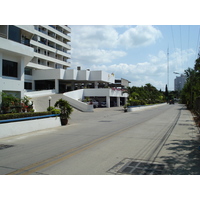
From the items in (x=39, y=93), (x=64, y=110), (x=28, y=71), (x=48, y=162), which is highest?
(x=28, y=71)

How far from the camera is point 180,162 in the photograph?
252 inches

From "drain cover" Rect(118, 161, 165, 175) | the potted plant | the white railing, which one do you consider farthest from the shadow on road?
the white railing

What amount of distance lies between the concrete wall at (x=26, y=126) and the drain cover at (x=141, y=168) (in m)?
8.02

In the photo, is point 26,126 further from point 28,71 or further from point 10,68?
point 28,71

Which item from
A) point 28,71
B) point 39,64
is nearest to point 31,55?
point 28,71

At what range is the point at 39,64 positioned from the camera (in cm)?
5009

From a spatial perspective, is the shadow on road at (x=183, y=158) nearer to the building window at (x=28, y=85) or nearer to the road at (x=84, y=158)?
the road at (x=84, y=158)

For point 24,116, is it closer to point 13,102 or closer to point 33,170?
point 13,102

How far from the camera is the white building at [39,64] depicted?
19.3 m

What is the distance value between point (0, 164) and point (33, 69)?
43271mm

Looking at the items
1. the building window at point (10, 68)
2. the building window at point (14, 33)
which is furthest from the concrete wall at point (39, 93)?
the building window at point (14, 33)

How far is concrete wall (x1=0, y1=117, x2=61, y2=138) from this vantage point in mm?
11531

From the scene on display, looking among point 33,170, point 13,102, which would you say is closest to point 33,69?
point 13,102

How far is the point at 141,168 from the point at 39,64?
158 feet
